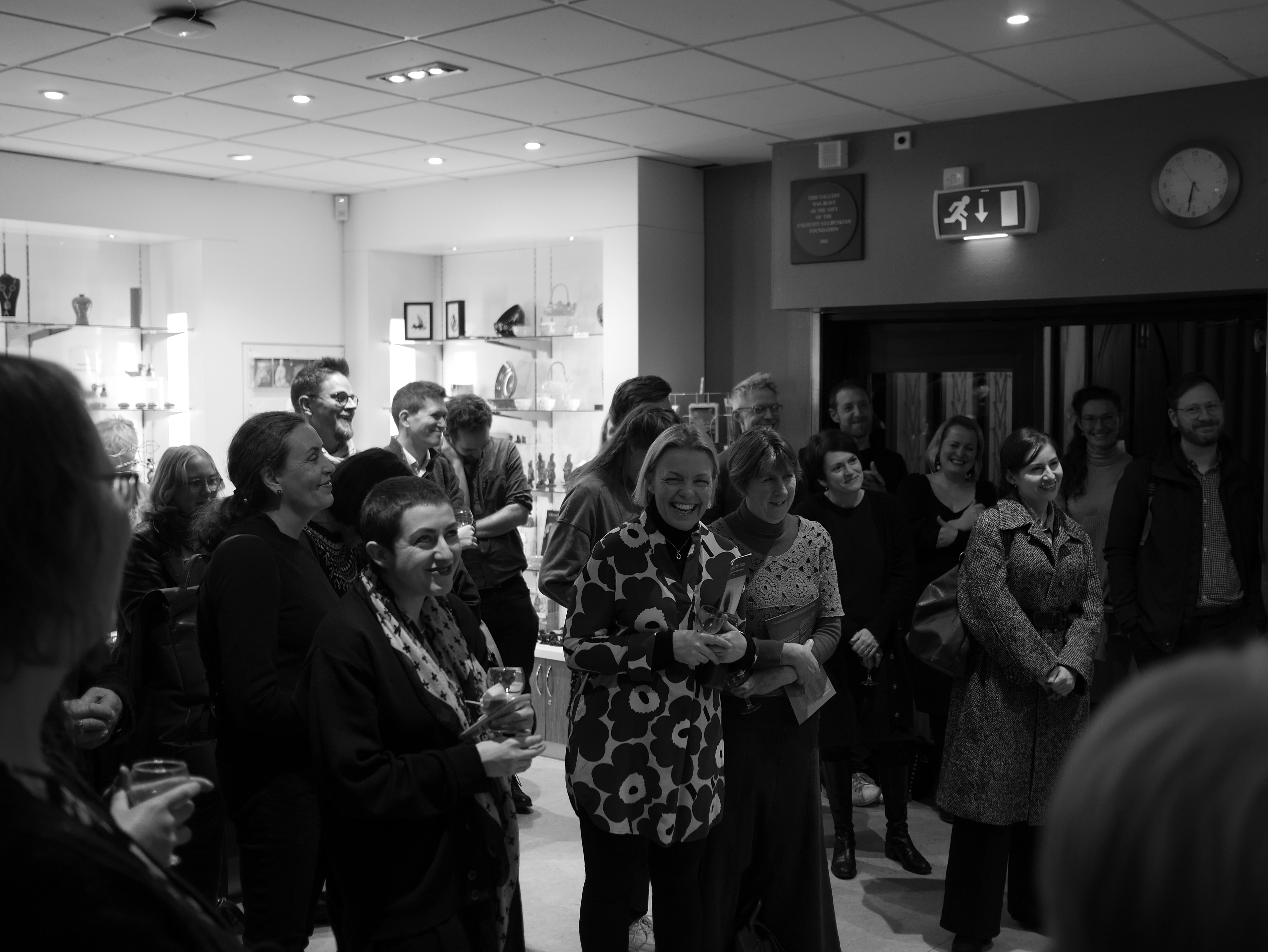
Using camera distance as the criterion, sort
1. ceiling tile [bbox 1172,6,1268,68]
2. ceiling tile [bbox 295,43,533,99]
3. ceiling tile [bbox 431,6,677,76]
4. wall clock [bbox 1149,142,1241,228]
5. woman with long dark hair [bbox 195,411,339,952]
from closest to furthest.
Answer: woman with long dark hair [bbox 195,411,339,952]
ceiling tile [bbox 1172,6,1268,68]
ceiling tile [bbox 431,6,677,76]
ceiling tile [bbox 295,43,533,99]
wall clock [bbox 1149,142,1241,228]

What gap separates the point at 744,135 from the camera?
6.38m

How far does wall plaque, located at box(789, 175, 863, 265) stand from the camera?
6277 mm

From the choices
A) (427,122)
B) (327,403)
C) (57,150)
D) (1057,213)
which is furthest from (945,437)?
(57,150)

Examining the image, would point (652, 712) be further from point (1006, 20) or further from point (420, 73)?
point (420, 73)

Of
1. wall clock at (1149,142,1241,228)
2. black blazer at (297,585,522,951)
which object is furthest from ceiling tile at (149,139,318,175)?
black blazer at (297,585,522,951)

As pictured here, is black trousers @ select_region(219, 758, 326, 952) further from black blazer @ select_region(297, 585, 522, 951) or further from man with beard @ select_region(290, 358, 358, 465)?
man with beard @ select_region(290, 358, 358, 465)

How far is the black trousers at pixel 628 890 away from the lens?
2971mm

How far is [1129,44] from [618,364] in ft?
11.1

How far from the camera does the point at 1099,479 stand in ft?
17.4

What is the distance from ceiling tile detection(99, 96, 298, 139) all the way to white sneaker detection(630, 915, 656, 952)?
400 centimetres

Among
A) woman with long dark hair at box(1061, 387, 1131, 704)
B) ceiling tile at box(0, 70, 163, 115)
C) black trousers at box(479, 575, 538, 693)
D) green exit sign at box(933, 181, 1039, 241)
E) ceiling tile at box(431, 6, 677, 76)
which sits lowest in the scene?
black trousers at box(479, 575, 538, 693)

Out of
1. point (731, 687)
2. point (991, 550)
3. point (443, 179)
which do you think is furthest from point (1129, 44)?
point (443, 179)

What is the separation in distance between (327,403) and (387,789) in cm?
260

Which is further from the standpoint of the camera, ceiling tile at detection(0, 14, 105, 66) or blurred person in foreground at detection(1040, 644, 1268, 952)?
ceiling tile at detection(0, 14, 105, 66)
